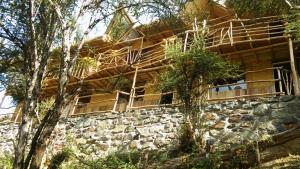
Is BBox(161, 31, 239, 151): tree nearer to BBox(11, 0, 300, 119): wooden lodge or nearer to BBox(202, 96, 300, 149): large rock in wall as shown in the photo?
BBox(202, 96, 300, 149): large rock in wall

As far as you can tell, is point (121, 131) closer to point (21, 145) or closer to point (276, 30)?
point (21, 145)

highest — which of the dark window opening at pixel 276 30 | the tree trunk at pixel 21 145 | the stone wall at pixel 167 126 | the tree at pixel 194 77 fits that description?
the dark window opening at pixel 276 30

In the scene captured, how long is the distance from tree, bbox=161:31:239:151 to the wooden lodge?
3.31ft

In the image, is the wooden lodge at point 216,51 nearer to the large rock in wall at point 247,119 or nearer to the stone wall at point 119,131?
the large rock in wall at point 247,119

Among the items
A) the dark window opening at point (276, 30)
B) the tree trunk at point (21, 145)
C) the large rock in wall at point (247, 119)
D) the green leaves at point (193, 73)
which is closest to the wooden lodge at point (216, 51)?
the dark window opening at point (276, 30)

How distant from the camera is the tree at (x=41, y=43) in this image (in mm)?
6000

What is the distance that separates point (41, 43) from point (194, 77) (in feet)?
13.6

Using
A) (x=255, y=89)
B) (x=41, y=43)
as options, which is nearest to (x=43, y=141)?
(x=41, y=43)

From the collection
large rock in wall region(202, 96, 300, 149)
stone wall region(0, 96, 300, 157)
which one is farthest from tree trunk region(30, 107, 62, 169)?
large rock in wall region(202, 96, 300, 149)

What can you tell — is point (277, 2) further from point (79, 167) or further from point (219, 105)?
point (79, 167)

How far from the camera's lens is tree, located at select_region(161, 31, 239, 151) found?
9.53m

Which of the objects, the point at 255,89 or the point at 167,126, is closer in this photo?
the point at 167,126

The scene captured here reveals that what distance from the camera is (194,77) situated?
9.70m

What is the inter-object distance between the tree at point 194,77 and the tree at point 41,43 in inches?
56.3
